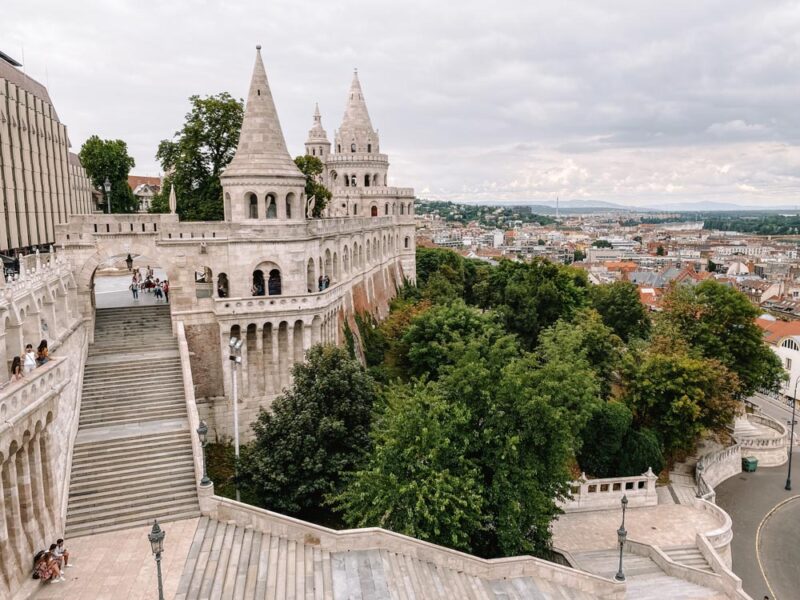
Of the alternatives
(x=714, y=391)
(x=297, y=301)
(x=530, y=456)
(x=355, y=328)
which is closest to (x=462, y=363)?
(x=530, y=456)

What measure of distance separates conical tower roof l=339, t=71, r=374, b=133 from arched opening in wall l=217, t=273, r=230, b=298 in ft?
104

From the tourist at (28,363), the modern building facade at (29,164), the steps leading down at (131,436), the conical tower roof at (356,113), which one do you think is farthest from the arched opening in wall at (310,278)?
the conical tower roof at (356,113)

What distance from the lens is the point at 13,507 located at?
15.0 metres

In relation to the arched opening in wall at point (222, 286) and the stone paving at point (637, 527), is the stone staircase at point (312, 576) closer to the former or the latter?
the stone paving at point (637, 527)

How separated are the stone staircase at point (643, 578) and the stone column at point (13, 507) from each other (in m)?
19.2

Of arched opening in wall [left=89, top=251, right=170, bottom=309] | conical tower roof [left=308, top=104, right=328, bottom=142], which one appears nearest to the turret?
conical tower roof [left=308, top=104, right=328, bottom=142]

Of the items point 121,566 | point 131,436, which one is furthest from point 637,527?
point 131,436

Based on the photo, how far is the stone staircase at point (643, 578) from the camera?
2252 centimetres

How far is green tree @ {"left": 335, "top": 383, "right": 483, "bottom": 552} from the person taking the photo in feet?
61.7

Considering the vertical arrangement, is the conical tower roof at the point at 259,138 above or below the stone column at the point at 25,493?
above

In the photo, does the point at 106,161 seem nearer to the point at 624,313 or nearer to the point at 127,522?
the point at 127,522

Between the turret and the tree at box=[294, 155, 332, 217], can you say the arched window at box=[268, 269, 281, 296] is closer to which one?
the tree at box=[294, 155, 332, 217]

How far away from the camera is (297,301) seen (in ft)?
93.0

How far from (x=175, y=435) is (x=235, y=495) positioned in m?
3.34
